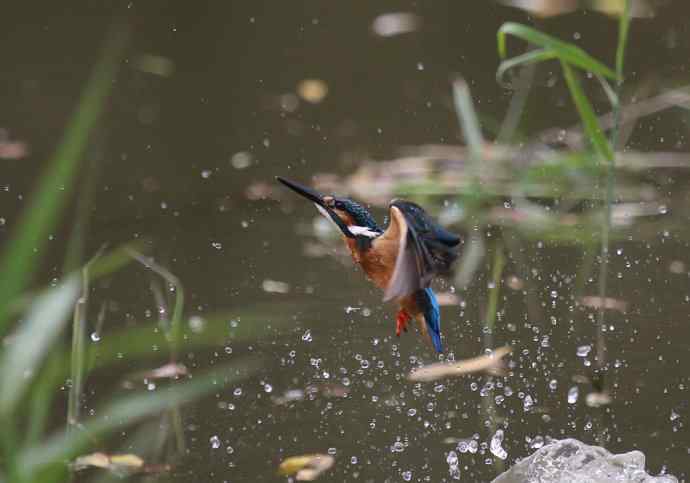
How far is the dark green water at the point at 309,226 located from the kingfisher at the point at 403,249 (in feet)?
1.38

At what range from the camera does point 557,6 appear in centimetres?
624

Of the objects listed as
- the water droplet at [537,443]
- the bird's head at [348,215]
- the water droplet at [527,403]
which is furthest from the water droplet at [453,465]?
the bird's head at [348,215]

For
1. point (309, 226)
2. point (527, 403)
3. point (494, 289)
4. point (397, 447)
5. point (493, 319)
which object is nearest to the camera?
point (397, 447)

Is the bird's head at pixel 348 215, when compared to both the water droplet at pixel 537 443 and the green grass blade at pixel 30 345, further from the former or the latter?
the green grass blade at pixel 30 345

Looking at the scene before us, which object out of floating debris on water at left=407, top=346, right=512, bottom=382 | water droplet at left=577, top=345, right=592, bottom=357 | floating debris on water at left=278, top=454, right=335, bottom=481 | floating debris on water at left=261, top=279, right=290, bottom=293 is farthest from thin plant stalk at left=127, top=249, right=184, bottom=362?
water droplet at left=577, top=345, right=592, bottom=357

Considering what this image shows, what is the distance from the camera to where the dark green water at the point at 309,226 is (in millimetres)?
2982

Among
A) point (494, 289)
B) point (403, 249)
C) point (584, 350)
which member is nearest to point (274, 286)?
point (494, 289)

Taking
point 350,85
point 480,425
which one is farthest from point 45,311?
point 350,85

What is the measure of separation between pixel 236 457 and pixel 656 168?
7.68 feet

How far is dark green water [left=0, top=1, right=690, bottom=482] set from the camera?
2982 millimetres

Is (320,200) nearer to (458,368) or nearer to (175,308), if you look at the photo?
(175,308)

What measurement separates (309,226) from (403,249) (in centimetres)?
198

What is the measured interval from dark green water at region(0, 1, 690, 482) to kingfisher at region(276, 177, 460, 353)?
1.38ft

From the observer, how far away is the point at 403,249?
89.0 inches
